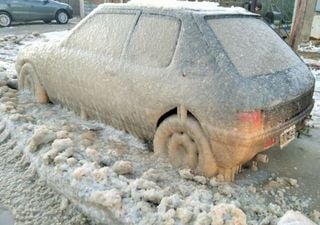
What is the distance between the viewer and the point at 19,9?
15.3 metres

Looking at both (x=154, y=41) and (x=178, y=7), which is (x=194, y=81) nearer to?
(x=154, y=41)

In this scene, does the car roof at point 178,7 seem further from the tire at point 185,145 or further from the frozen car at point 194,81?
the tire at point 185,145

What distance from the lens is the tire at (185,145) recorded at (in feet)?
11.2

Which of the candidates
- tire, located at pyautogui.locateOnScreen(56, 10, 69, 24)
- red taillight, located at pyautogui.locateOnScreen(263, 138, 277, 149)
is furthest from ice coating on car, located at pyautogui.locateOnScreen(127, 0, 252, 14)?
tire, located at pyautogui.locateOnScreen(56, 10, 69, 24)

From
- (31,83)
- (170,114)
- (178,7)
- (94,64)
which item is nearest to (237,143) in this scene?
(170,114)

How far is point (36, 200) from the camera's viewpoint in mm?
3344

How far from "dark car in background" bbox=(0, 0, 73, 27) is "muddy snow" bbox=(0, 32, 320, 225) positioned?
39.8 feet

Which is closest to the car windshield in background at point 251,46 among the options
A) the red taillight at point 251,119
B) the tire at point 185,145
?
the red taillight at point 251,119

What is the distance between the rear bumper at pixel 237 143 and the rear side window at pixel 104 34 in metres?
1.58

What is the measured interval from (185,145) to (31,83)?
3.03 m

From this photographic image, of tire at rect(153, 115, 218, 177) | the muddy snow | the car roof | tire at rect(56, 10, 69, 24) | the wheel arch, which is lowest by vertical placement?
tire at rect(56, 10, 69, 24)

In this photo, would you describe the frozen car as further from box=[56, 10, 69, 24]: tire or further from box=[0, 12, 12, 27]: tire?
box=[56, 10, 69, 24]: tire

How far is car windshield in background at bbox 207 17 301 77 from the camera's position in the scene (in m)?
3.46

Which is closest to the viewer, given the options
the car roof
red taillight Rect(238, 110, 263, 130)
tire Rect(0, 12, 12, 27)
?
red taillight Rect(238, 110, 263, 130)
